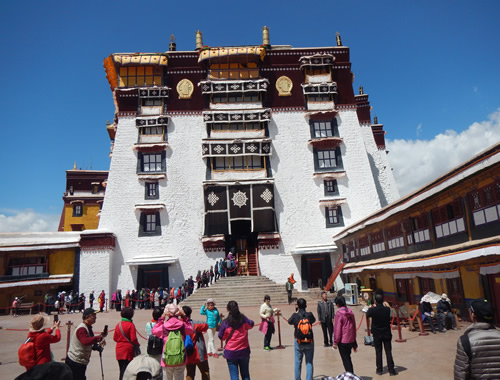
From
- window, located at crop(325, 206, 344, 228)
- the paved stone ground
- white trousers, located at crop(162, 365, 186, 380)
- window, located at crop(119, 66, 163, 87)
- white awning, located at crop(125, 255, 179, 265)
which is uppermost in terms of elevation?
window, located at crop(119, 66, 163, 87)

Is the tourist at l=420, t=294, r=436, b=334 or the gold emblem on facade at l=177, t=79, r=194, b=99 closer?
the tourist at l=420, t=294, r=436, b=334

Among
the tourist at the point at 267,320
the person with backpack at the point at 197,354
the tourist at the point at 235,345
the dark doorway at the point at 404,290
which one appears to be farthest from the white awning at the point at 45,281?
the tourist at the point at 235,345

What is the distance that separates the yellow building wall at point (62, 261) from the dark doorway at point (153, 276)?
475cm

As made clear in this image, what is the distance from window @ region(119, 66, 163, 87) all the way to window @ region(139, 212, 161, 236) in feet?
36.0

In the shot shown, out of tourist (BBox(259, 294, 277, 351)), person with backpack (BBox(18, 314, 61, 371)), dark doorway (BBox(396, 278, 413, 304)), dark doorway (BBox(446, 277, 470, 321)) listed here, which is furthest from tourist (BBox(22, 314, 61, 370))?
dark doorway (BBox(396, 278, 413, 304))

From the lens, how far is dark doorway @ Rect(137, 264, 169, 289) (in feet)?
90.4

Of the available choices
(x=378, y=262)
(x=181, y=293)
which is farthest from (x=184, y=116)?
(x=378, y=262)

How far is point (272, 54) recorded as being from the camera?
107ft

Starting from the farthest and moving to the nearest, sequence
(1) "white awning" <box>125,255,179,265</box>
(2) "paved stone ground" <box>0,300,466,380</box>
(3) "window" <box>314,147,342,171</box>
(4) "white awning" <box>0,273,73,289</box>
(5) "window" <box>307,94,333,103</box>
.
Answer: (5) "window" <box>307,94,333,103</box> → (3) "window" <box>314,147,342,171</box> → (1) "white awning" <box>125,255,179,265</box> → (4) "white awning" <box>0,273,73,289</box> → (2) "paved stone ground" <box>0,300,466,380</box>

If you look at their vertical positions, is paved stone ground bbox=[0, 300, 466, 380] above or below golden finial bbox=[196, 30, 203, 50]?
below

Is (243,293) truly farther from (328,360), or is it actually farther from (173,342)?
(173,342)

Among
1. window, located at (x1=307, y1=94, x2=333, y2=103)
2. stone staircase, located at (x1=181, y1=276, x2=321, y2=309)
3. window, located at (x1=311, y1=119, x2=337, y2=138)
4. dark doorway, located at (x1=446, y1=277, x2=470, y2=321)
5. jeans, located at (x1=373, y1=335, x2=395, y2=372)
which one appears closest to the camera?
jeans, located at (x1=373, y1=335, x2=395, y2=372)

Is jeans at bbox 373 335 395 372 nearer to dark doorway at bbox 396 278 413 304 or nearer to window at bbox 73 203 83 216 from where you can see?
dark doorway at bbox 396 278 413 304

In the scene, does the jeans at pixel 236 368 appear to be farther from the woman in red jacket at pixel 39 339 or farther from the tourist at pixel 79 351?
the woman in red jacket at pixel 39 339
